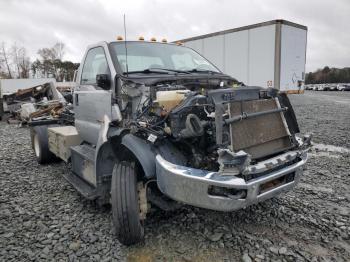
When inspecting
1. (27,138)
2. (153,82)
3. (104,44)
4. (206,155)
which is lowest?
(27,138)

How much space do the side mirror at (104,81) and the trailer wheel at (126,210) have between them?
1.29 meters

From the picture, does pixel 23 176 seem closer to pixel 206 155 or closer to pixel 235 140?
pixel 206 155

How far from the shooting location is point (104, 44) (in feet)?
14.6

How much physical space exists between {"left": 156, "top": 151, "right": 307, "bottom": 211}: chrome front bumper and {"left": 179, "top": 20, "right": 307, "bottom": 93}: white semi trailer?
23.0 feet

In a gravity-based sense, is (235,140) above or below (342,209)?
above

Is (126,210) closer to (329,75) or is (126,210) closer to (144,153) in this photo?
(144,153)

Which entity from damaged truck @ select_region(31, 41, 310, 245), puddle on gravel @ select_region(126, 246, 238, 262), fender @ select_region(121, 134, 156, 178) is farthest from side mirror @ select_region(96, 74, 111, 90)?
puddle on gravel @ select_region(126, 246, 238, 262)

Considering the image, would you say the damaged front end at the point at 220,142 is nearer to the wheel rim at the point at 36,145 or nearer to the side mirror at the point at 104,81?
the side mirror at the point at 104,81

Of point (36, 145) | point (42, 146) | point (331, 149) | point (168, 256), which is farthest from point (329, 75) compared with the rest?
point (168, 256)

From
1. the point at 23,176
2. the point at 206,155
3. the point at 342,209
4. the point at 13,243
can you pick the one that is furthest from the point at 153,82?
the point at 23,176

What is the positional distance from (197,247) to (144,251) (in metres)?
0.53

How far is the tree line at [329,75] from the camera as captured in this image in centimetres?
6493

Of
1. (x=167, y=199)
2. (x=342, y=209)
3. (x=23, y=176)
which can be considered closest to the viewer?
(x=167, y=199)

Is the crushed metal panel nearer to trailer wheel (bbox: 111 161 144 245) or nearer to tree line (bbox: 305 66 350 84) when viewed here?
trailer wheel (bbox: 111 161 144 245)
